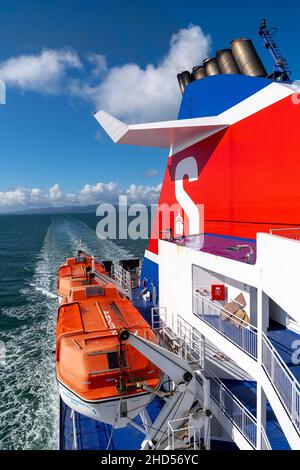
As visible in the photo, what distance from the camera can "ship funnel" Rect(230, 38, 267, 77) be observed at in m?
10.9

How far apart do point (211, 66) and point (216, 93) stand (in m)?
2.12

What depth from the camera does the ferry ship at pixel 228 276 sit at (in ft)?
18.2

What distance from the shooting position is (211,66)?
41.0ft

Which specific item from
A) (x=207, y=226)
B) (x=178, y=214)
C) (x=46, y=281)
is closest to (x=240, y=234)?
(x=207, y=226)

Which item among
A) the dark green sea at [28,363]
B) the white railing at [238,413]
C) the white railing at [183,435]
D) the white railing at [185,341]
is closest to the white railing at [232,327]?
the white railing at [185,341]

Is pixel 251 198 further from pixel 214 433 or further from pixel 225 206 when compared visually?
pixel 214 433

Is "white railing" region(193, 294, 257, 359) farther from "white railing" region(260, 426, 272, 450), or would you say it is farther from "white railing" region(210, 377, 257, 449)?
"white railing" region(260, 426, 272, 450)

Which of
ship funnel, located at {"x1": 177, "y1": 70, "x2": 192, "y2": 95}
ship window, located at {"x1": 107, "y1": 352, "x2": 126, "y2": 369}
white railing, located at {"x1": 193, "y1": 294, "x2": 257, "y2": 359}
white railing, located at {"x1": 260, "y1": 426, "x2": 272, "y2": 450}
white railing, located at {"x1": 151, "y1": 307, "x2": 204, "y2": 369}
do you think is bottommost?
white railing, located at {"x1": 260, "y1": 426, "x2": 272, "y2": 450}

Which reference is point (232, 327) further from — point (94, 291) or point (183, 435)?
point (94, 291)

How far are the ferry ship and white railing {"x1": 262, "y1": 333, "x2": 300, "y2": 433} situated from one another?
0.02 meters

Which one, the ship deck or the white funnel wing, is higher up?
the white funnel wing

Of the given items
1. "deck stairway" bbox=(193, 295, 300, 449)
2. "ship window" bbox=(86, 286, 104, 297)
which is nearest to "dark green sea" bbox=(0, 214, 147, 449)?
"ship window" bbox=(86, 286, 104, 297)

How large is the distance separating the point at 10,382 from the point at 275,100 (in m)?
13.2

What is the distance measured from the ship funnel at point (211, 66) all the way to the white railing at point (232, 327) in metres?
9.19
